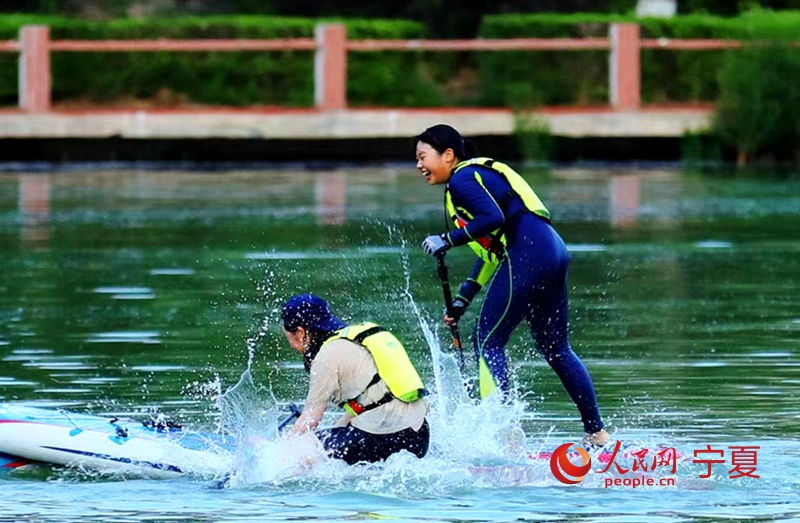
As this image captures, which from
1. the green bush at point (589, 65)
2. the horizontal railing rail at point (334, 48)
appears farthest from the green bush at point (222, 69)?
the green bush at point (589, 65)

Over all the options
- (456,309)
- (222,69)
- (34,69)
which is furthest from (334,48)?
(456,309)

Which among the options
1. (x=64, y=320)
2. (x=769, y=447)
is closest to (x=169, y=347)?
(x=64, y=320)

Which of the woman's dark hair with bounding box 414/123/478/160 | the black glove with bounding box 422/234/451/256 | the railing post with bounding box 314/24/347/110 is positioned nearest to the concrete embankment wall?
the railing post with bounding box 314/24/347/110

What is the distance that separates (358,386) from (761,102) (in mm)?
23268

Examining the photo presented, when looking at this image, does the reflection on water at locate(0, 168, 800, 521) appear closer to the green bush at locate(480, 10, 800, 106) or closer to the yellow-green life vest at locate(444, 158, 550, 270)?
the yellow-green life vest at locate(444, 158, 550, 270)

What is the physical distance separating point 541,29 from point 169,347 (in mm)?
22284

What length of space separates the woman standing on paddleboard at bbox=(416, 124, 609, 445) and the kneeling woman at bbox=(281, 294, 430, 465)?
94 cm

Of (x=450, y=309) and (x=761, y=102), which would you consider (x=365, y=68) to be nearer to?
(x=761, y=102)

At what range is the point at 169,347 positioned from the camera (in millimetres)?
14242

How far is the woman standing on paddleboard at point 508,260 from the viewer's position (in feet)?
34.4

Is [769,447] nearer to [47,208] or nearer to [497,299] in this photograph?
[497,299]

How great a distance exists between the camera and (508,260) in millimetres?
10578

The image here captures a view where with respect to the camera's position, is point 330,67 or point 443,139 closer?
point 443,139

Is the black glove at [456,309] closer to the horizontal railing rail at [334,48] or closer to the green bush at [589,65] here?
the horizontal railing rail at [334,48]
